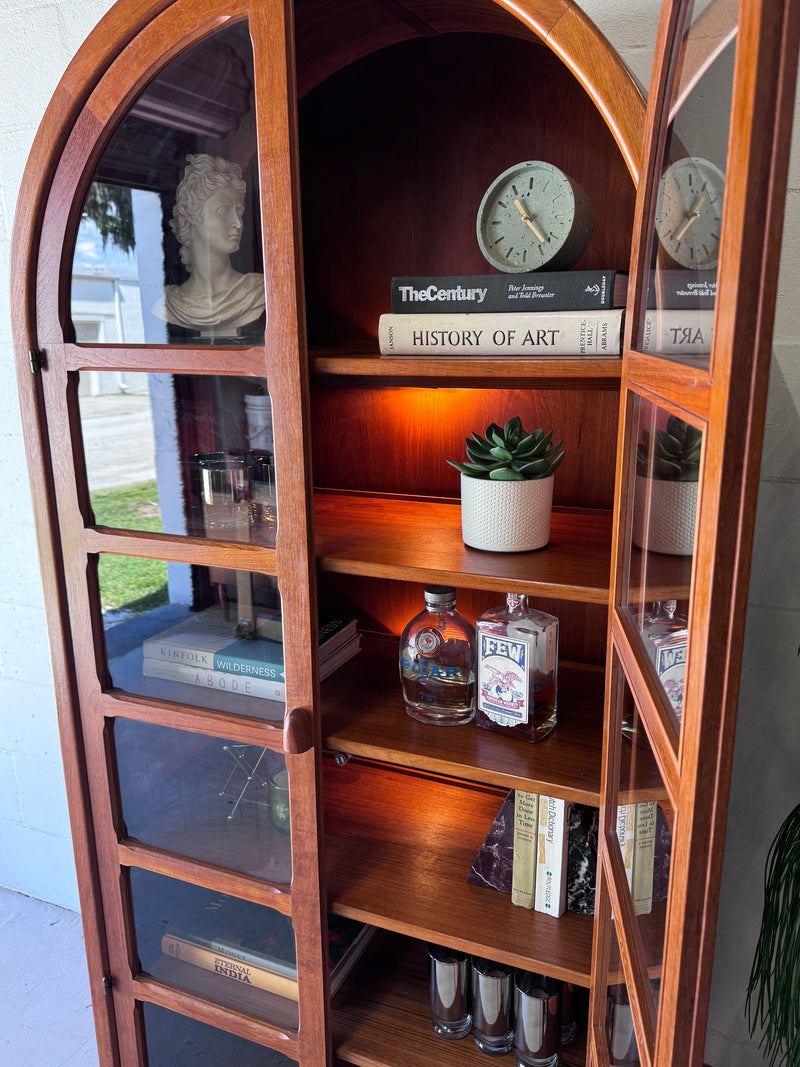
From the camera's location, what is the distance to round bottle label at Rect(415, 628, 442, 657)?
4.11 ft

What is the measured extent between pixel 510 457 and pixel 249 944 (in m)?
0.95

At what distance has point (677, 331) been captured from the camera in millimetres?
678

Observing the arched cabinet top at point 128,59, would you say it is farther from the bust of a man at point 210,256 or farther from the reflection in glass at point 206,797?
the reflection in glass at point 206,797

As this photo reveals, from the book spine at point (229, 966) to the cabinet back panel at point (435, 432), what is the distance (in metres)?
0.87

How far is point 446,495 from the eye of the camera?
4.74 feet

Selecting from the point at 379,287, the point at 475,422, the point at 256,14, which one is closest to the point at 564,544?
the point at 475,422

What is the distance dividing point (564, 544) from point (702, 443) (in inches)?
24.6

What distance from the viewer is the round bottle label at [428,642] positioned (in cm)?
125

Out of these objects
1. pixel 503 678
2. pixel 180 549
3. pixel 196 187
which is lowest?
pixel 503 678

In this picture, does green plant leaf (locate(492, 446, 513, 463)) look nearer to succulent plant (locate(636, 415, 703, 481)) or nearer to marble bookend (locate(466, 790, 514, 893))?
succulent plant (locate(636, 415, 703, 481))

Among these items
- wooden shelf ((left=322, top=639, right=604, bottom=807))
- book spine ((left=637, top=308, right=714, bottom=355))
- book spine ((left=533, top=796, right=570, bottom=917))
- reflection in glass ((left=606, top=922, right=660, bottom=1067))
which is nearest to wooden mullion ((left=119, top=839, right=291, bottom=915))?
wooden shelf ((left=322, top=639, right=604, bottom=807))

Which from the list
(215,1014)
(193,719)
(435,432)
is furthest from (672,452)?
(215,1014)

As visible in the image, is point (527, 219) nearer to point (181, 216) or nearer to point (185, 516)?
point (181, 216)

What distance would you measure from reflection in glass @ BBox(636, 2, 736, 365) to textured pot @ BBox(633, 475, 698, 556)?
0.37 ft
